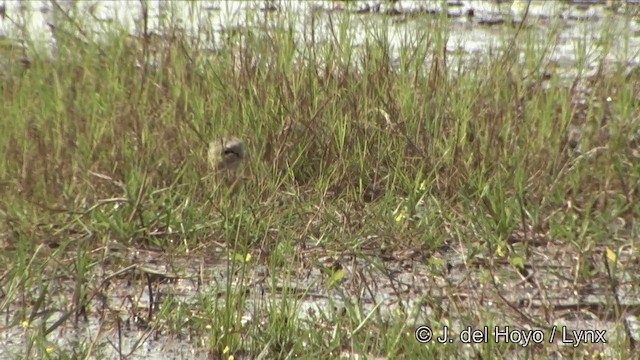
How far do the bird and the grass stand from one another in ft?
0.21

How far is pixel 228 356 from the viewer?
12.3ft

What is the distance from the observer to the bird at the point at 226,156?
16.0 feet

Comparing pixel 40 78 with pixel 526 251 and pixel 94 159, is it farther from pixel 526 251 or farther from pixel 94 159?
pixel 526 251

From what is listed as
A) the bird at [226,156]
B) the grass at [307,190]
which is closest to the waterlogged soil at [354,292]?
the grass at [307,190]

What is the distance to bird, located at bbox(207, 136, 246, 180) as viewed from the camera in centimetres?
488

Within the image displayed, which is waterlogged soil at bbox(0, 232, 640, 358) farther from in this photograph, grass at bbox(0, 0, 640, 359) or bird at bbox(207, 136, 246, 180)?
bird at bbox(207, 136, 246, 180)

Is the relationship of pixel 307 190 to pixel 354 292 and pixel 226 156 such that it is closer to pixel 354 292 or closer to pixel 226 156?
pixel 226 156

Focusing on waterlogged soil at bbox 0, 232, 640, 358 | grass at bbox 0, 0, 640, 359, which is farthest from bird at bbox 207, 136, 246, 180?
waterlogged soil at bbox 0, 232, 640, 358

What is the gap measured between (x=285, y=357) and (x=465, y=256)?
1031 mm

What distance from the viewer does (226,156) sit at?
4.96 metres

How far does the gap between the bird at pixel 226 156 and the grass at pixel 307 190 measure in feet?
0.21


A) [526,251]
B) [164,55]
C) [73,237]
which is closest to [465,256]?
[526,251]

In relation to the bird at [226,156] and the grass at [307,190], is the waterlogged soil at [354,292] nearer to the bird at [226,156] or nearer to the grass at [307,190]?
the grass at [307,190]

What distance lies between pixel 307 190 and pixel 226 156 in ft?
1.15
